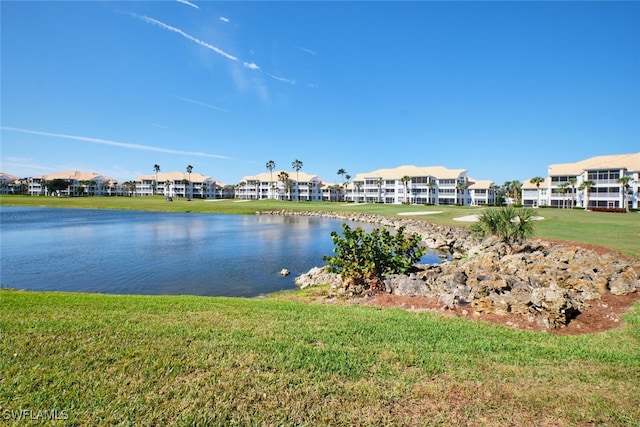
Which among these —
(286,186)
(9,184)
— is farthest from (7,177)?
(286,186)

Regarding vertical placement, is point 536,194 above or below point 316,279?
above

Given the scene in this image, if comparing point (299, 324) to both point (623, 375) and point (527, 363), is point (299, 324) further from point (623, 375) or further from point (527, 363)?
point (623, 375)

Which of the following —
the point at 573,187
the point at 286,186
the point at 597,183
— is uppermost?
the point at 286,186

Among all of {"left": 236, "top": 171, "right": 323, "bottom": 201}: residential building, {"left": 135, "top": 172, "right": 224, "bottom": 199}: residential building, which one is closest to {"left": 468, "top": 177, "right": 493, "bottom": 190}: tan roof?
{"left": 236, "top": 171, "right": 323, "bottom": 201}: residential building

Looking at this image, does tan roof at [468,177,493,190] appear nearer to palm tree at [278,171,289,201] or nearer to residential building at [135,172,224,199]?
palm tree at [278,171,289,201]

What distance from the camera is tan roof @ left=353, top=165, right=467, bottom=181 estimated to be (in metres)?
92.4

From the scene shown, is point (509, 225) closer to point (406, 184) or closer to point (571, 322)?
point (571, 322)

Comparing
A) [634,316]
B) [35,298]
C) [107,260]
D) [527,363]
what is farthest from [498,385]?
[107,260]

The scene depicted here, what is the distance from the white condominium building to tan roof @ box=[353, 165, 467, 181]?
22774 millimetres

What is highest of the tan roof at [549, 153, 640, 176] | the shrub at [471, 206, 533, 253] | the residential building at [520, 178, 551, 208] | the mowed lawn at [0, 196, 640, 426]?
the tan roof at [549, 153, 640, 176]

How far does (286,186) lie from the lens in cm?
12488

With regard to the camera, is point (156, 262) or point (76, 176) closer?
point (156, 262)

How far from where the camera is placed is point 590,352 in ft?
20.1

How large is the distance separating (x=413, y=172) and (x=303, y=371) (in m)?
95.5
